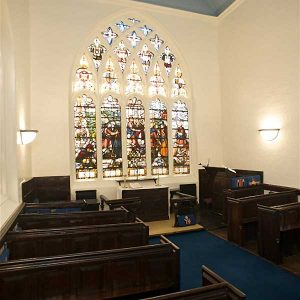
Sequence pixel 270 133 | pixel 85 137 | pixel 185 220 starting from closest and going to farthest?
pixel 185 220 < pixel 270 133 < pixel 85 137

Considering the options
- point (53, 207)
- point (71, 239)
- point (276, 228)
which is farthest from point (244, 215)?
point (53, 207)

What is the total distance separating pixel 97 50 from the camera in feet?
23.4

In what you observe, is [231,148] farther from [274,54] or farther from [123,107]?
[123,107]

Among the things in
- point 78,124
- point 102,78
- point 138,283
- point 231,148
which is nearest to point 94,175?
point 78,124

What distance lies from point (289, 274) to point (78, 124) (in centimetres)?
546

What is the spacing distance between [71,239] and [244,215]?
120 inches

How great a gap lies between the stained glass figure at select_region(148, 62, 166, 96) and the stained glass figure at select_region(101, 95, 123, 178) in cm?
111

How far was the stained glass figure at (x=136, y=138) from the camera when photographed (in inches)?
288

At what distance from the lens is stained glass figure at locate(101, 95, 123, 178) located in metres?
7.08

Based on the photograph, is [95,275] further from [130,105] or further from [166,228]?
[130,105]

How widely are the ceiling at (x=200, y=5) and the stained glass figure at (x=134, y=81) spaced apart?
1855 mm

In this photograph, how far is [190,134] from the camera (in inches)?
311

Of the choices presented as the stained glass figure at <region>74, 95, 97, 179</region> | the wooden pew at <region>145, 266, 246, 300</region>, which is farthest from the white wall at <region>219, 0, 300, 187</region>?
the wooden pew at <region>145, 266, 246, 300</region>

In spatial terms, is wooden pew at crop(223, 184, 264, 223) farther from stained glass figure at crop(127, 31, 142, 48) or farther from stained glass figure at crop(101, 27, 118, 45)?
stained glass figure at crop(101, 27, 118, 45)
